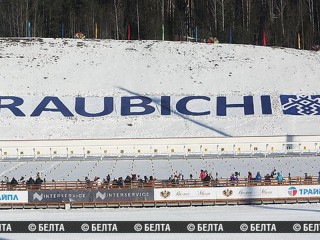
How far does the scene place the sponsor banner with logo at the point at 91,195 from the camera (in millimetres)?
24969

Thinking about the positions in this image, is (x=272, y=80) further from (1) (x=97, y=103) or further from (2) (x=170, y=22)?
(2) (x=170, y=22)

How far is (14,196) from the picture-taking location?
2505 centimetres

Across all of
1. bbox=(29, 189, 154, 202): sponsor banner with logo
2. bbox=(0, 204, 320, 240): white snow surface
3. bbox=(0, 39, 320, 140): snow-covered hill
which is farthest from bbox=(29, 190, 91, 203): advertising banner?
bbox=(0, 39, 320, 140): snow-covered hill

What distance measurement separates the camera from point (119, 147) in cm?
3816

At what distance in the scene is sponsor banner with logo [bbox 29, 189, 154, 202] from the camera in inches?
983

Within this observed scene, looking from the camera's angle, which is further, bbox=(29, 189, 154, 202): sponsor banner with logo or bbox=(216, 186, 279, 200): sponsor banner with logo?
bbox=(216, 186, 279, 200): sponsor banner with logo

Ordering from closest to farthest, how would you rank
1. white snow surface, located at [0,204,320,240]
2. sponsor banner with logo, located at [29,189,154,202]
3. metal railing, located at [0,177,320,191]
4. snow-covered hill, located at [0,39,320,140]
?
white snow surface, located at [0,204,320,240] < sponsor banner with logo, located at [29,189,154,202] < metal railing, located at [0,177,320,191] < snow-covered hill, located at [0,39,320,140]

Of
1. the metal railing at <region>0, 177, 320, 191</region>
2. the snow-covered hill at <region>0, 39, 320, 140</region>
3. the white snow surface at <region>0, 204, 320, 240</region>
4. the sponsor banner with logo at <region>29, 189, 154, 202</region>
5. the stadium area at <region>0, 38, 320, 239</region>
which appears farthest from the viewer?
the snow-covered hill at <region>0, 39, 320, 140</region>

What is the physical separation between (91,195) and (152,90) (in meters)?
24.5

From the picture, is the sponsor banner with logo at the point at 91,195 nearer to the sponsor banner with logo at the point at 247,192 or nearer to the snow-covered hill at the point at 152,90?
the sponsor banner with logo at the point at 247,192

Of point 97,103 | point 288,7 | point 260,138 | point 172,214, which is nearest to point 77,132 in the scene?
point 97,103

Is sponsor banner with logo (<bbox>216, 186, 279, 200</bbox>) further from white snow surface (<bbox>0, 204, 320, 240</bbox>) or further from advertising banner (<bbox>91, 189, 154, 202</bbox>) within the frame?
advertising banner (<bbox>91, 189, 154, 202</bbox>)

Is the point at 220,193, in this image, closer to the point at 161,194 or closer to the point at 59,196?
the point at 161,194
